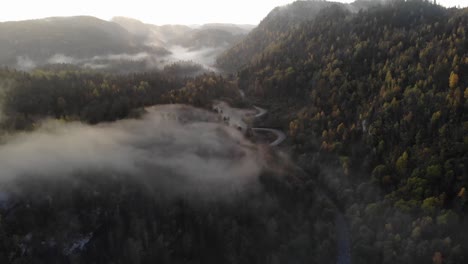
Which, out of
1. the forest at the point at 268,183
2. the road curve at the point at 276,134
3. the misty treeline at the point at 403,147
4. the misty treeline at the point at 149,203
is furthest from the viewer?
the road curve at the point at 276,134

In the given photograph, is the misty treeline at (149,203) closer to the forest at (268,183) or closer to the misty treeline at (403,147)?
the forest at (268,183)

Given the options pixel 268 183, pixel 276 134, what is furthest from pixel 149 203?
pixel 276 134

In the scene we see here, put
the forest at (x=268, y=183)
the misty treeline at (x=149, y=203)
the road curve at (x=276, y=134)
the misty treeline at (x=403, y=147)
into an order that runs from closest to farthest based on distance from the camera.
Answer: the misty treeline at (x=149, y=203), the forest at (x=268, y=183), the misty treeline at (x=403, y=147), the road curve at (x=276, y=134)

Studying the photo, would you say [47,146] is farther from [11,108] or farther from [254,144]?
[254,144]

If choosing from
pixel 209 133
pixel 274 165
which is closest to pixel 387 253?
pixel 274 165

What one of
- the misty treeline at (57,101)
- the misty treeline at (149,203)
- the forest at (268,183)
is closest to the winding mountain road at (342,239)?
the forest at (268,183)

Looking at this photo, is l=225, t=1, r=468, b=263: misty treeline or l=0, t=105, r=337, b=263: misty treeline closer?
l=0, t=105, r=337, b=263: misty treeline

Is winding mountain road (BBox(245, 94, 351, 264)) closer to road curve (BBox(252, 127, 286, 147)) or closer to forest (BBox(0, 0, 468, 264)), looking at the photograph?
forest (BBox(0, 0, 468, 264))

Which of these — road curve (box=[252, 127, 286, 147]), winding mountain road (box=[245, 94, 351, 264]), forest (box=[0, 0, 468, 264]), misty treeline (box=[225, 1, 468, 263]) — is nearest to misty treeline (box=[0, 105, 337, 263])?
forest (box=[0, 0, 468, 264])
